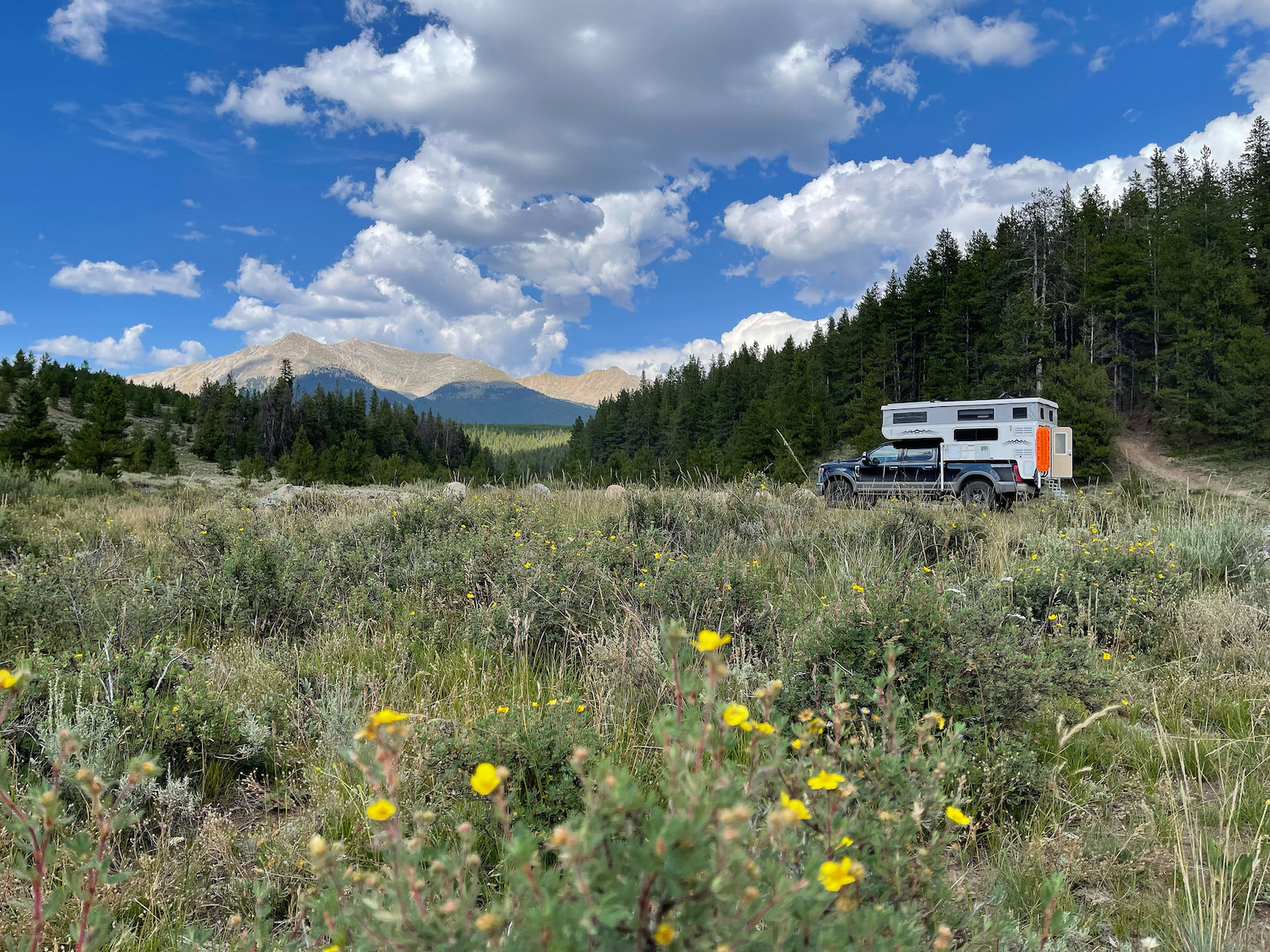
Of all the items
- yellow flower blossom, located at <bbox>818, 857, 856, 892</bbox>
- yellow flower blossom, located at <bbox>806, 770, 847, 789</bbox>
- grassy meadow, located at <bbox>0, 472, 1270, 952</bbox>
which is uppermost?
yellow flower blossom, located at <bbox>806, 770, 847, 789</bbox>

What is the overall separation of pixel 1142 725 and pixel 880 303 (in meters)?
52.1

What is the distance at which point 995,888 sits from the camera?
5.06 feet

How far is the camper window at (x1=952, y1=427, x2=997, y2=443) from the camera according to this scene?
20.1 meters

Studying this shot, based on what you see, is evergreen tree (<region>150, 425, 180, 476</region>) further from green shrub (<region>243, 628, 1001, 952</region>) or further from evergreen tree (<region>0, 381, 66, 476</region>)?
green shrub (<region>243, 628, 1001, 952</region>)

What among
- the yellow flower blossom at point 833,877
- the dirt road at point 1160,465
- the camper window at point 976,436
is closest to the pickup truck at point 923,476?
the camper window at point 976,436

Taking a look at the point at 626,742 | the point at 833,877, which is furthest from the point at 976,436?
the point at 833,877

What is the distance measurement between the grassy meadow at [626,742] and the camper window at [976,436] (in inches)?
584

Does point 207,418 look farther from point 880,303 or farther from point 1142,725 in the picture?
point 1142,725

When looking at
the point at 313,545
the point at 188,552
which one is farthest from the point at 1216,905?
the point at 188,552

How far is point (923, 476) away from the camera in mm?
17984

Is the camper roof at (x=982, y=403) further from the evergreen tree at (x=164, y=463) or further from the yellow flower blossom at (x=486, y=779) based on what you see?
the evergreen tree at (x=164, y=463)

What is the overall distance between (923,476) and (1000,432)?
397 centimetres

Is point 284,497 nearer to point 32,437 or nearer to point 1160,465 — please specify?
point 32,437

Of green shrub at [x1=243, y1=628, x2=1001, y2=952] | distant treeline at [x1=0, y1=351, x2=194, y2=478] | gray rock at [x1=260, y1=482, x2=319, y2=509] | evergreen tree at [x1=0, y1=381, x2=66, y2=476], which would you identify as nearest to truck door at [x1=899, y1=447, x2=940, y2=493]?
gray rock at [x1=260, y1=482, x2=319, y2=509]
